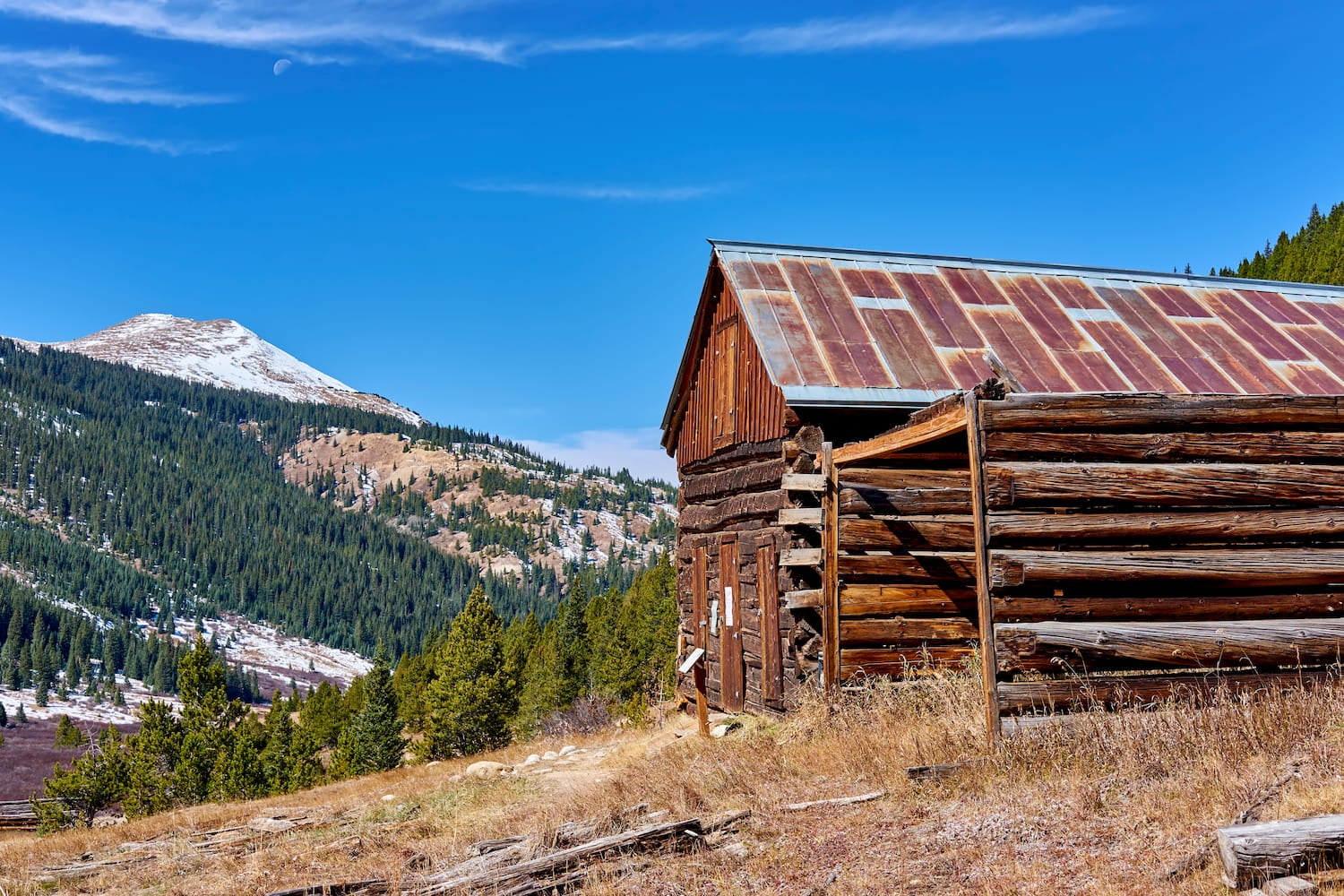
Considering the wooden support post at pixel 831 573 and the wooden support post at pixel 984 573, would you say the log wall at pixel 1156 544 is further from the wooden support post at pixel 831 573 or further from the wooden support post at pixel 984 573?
the wooden support post at pixel 831 573

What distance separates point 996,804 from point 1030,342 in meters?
10.1

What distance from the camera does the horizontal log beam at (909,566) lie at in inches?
508

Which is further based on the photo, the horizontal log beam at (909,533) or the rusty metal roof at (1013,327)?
the rusty metal roof at (1013,327)

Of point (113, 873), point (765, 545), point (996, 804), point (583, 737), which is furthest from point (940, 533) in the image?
point (583, 737)

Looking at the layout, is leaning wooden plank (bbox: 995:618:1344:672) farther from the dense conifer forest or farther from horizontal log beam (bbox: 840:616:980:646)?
the dense conifer forest

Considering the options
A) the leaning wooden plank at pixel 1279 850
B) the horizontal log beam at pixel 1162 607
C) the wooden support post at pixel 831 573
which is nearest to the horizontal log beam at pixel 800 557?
the wooden support post at pixel 831 573

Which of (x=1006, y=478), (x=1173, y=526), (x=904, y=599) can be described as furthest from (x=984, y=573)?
(x=904, y=599)

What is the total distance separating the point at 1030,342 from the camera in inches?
607

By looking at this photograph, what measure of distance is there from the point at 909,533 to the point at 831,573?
1.20 meters

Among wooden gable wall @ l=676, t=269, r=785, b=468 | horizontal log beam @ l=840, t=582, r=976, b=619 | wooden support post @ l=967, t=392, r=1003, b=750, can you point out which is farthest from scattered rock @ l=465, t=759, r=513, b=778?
wooden support post @ l=967, t=392, r=1003, b=750

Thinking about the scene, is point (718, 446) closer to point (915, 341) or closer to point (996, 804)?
point (915, 341)

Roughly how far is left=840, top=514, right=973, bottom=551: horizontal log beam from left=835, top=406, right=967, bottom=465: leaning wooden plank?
1296mm

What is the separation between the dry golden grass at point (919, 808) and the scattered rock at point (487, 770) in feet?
13.3

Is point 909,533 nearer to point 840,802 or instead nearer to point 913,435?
point 913,435
